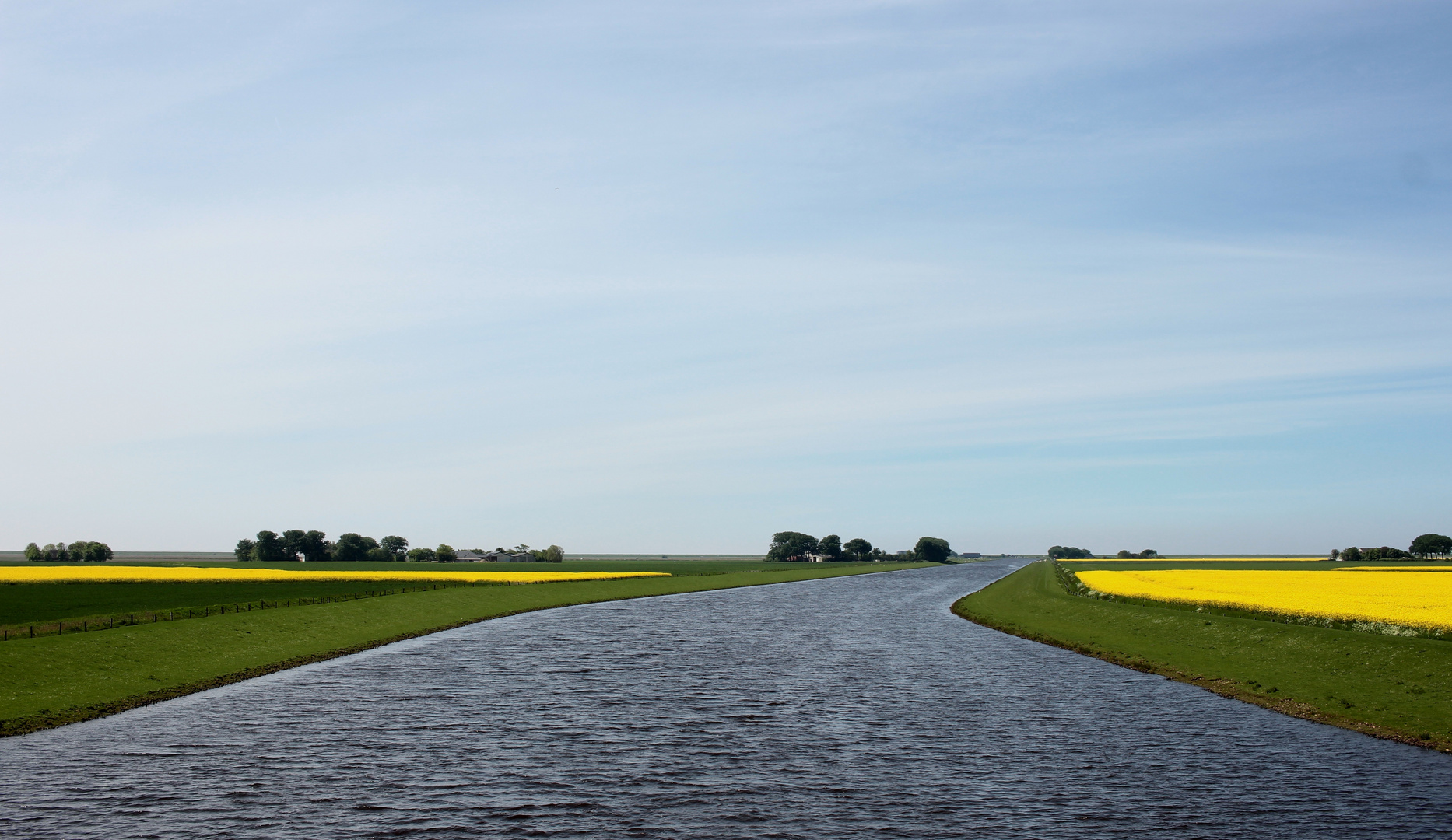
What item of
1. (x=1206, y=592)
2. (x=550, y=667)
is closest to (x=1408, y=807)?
(x=550, y=667)

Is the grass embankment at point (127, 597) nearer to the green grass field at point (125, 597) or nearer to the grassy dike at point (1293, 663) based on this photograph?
the green grass field at point (125, 597)

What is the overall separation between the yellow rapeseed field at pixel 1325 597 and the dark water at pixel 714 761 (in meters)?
15.4

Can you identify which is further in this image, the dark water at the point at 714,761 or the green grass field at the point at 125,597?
the green grass field at the point at 125,597

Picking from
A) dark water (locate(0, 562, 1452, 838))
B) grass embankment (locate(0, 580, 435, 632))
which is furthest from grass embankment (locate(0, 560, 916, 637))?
dark water (locate(0, 562, 1452, 838))

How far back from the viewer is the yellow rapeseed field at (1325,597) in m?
51.1

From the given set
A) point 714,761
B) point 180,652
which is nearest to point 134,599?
point 180,652

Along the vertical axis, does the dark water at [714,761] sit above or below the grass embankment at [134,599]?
below

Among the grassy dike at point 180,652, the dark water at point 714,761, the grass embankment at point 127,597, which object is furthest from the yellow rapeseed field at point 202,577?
the dark water at point 714,761

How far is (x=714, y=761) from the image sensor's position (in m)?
28.1

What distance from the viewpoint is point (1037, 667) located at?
49.4 meters

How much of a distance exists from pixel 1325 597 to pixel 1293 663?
31.5m

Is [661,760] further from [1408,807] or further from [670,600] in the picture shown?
[670,600]

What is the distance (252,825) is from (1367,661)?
41.6 m

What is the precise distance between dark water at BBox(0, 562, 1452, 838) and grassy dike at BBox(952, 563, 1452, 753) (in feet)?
6.27
